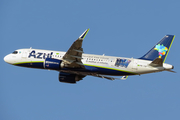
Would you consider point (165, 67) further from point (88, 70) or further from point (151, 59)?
point (88, 70)

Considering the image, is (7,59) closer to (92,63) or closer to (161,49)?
(92,63)

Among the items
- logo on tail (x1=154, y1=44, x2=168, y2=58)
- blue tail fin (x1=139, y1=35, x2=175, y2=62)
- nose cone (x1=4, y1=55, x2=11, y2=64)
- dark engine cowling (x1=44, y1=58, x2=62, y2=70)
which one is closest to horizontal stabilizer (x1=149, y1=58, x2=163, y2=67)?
blue tail fin (x1=139, y1=35, x2=175, y2=62)

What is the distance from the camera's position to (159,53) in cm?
5388

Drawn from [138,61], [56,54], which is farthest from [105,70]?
[56,54]

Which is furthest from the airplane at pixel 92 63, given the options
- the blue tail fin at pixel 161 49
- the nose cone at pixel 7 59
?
the nose cone at pixel 7 59

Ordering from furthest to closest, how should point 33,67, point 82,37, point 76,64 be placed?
point 33,67, point 76,64, point 82,37

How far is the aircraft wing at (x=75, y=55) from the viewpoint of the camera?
157 feet

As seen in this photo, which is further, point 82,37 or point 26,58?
point 26,58

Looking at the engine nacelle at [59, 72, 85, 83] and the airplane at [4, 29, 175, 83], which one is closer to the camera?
the airplane at [4, 29, 175, 83]

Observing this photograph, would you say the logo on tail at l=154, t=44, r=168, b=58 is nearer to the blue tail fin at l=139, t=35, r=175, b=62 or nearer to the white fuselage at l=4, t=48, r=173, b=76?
the blue tail fin at l=139, t=35, r=175, b=62

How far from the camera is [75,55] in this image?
164ft

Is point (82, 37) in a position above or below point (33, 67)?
above

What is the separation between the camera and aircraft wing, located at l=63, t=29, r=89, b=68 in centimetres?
4777

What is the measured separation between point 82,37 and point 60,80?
11553 millimetres
